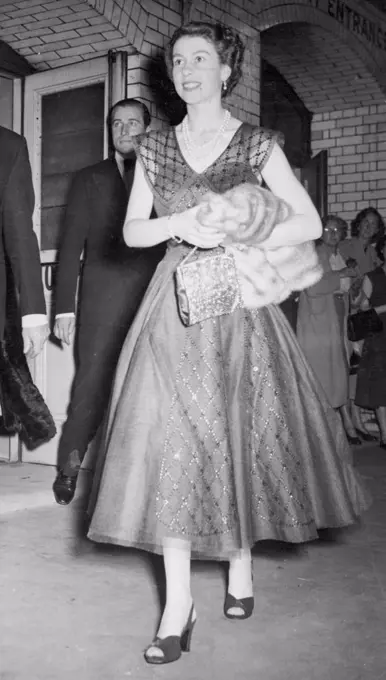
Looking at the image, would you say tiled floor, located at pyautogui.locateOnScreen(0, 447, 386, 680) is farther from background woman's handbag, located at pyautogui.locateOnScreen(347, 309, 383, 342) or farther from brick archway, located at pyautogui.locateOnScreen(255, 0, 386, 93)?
brick archway, located at pyautogui.locateOnScreen(255, 0, 386, 93)

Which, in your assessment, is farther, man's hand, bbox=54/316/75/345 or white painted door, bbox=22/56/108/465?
white painted door, bbox=22/56/108/465

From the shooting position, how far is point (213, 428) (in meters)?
2.25

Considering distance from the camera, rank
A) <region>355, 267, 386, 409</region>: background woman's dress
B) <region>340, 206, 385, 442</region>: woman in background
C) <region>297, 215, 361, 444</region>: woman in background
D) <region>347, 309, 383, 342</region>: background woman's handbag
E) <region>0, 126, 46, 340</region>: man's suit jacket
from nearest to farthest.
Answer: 1. <region>0, 126, 46, 340</region>: man's suit jacket
2. <region>297, 215, 361, 444</region>: woman in background
3. <region>347, 309, 383, 342</region>: background woman's handbag
4. <region>355, 267, 386, 409</region>: background woman's dress
5. <region>340, 206, 385, 442</region>: woman in background

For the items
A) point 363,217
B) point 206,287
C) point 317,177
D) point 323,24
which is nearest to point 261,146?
point 206,287

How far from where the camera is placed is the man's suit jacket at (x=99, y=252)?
4430 mm

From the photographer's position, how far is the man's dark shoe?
4.37 m

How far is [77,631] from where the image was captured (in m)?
2.43

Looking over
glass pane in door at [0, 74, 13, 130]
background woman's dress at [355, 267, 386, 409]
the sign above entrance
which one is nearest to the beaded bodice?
glass pane in door at [0, 74, 13, 130]

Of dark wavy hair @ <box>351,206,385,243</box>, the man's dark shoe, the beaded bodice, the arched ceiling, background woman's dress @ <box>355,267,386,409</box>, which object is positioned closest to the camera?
the beaded bodice

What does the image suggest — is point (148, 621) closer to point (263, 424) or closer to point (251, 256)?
point (263, 424)

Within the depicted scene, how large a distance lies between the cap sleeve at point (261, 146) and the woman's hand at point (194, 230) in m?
0.27

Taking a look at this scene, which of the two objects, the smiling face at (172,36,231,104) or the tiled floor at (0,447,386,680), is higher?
the smiling face at (172,36,231,104)
